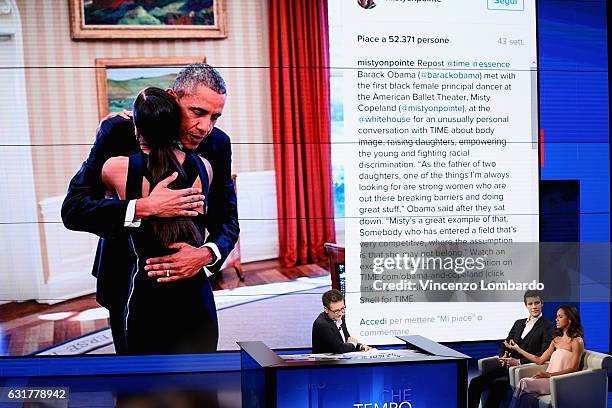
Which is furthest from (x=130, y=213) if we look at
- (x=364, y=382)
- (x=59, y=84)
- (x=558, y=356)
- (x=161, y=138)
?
(x=558, y=356)

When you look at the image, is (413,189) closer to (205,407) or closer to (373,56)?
(373,56)

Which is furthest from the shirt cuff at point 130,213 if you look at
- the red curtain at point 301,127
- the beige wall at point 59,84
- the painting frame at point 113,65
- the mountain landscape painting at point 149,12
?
the mountain landscape painting at point 149,12

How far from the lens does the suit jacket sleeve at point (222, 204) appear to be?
12.2 feet

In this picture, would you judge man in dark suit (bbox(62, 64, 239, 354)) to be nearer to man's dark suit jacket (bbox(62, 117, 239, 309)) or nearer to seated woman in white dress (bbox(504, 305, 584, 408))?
man's dark suit jacket (bbox(62, 117, 239, 309))

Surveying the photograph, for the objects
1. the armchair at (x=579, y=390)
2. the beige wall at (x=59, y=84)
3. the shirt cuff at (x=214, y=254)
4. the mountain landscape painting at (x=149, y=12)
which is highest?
the mountain landscape painting at (x=149, y=12)

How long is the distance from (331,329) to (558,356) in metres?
1.00

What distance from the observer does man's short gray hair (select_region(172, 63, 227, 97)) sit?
3.66 m

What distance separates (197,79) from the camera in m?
3.69

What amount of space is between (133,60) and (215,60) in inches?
13.7

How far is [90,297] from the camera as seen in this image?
3676 millimetres

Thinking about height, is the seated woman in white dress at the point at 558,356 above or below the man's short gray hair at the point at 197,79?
below

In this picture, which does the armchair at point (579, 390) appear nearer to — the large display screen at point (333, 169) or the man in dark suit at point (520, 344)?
the man in dark suit at point (520, 344)

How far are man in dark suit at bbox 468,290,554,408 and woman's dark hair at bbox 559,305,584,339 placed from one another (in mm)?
85

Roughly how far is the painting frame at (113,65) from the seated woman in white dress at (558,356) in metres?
1.96
